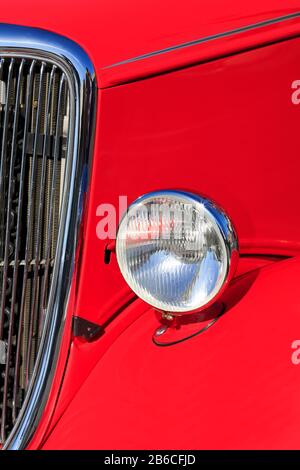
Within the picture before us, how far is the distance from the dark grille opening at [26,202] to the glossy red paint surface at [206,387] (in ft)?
0.90

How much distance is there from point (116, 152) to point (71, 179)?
0.14 m

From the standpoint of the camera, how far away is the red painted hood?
1843 millimetres

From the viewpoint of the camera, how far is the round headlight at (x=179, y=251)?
4.91 ft

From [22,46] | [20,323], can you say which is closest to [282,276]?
[20,323]

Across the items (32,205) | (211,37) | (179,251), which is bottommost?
(179,251)

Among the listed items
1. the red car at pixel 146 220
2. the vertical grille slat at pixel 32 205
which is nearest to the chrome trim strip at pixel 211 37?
the red car at pixel 146 220

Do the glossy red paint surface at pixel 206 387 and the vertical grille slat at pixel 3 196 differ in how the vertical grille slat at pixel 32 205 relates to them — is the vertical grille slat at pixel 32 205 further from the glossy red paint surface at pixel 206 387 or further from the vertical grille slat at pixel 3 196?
the glossy red paint surface at pixel 206 387

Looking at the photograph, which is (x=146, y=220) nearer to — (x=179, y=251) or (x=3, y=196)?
(x=179, y=251)

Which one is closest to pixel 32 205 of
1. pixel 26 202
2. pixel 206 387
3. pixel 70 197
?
pixel 26 202

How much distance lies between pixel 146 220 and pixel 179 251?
4.0 inches

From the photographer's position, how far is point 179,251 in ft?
4.95

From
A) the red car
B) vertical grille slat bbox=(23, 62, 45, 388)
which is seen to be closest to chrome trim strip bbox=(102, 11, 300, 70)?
the red car

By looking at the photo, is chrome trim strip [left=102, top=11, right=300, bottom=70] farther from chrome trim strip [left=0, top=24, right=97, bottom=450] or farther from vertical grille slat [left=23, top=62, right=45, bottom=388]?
vertical grille slat [left=23, top=62, right=45, bottom=388]

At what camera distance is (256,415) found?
52.9 inches
